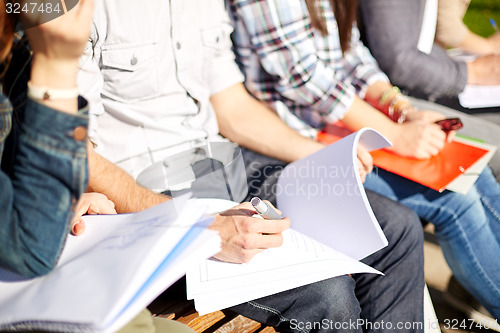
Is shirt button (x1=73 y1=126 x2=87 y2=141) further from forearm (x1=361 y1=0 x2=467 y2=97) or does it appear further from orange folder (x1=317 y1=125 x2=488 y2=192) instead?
forearm (x1=361 y1=0 x2=467 y2=97)

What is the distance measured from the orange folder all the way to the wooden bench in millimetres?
716

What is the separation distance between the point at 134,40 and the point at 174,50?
0.14m

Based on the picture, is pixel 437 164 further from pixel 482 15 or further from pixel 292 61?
pixel 482 15

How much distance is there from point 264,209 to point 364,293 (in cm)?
54

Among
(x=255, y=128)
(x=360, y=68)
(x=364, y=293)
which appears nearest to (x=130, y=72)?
(x=255, y=128)

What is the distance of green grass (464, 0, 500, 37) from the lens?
4.25 m

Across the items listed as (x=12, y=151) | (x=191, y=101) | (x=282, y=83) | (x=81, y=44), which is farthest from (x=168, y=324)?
(x=282, y=83)

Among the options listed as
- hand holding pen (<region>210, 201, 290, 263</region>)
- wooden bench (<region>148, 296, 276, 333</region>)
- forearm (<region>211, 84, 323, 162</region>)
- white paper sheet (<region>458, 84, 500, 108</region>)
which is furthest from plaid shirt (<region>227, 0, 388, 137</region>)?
wooden bench (<region>148, 296, 276, 333</region>)

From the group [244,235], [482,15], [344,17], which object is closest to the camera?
[244,235]

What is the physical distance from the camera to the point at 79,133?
77 cm

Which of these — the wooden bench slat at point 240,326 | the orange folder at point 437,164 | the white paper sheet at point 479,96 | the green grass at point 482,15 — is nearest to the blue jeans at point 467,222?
the orange folder at point 437,164

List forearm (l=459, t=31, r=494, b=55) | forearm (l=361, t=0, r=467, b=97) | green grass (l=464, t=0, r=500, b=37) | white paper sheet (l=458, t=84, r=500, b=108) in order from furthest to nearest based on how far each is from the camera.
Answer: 1. green grass (l=464, t=0, r=500, b=37)
2. forearm (l=459, t=31, r=494, b=55)
3. white paper sheet (l=458, t=84, r=500, b=108)
4. forearm (l=361, t=0, r=467, b=97)

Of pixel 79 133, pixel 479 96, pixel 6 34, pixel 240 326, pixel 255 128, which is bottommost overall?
pixel 240 326

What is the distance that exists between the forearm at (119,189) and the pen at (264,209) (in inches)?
11.0
